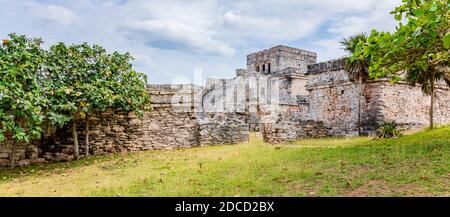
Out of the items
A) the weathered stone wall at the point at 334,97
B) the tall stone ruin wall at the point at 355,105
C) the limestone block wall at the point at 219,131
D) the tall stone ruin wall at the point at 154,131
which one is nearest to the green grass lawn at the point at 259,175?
the tall stone ruin wall at the point at 154,131

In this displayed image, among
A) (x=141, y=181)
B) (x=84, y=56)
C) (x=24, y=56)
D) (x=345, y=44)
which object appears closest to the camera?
(x=141, y=181)

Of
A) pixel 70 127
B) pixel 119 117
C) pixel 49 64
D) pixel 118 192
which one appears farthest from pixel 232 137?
pixel 118 192

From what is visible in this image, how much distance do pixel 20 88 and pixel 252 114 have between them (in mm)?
16072

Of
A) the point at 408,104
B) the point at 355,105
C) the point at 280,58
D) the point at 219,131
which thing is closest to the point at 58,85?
the point at 219,131

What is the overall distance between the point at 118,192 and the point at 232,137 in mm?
9620

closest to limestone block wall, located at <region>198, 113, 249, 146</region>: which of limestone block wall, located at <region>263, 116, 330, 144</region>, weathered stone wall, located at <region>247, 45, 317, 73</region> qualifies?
limestone block wall, located at <region>263, 116, 330, 144</region>

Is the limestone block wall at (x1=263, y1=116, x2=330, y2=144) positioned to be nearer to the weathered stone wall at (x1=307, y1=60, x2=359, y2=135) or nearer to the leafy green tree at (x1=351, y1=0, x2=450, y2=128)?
the weathered stone wall at (x1=307, y1=60, x2=359, y2=135)

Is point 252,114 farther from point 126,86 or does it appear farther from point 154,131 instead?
point 126,86

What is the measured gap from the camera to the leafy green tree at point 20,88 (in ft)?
31.6

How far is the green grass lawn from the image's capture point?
22.2ft

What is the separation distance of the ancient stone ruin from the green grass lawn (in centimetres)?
212

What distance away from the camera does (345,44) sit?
771 inches

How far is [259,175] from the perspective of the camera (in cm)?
834

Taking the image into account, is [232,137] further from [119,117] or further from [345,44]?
[345,44]
